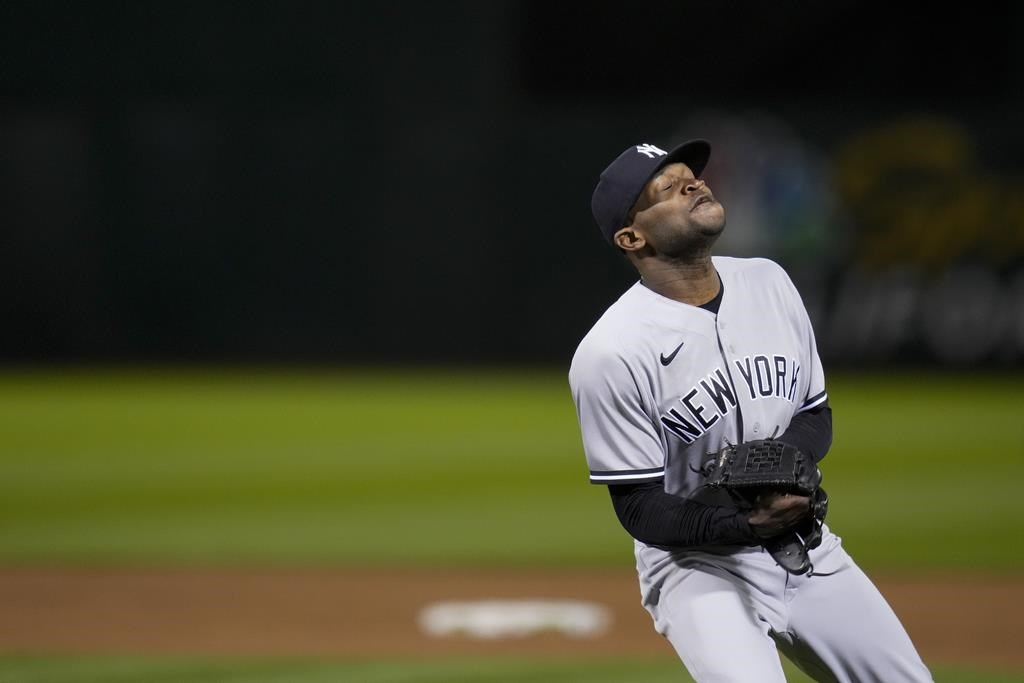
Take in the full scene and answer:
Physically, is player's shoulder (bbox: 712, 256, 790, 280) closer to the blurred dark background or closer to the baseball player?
the baseball player

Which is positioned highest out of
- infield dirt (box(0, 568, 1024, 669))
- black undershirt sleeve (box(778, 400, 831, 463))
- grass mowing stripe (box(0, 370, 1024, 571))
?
black undershirt sleeve (box(778, 400, 831, 463))

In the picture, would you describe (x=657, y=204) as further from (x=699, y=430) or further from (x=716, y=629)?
(x=716, y=629)

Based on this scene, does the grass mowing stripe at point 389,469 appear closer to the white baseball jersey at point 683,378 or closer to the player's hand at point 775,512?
the white baseball jersey at point 683,378

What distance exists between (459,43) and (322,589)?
9721 mm

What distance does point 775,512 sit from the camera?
3.56 m

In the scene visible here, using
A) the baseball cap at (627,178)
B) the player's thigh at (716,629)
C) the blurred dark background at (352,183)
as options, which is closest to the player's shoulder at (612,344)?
the baseball cap at (627,178)

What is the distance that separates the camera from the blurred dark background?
1545cm

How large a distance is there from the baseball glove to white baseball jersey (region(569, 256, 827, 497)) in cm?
14

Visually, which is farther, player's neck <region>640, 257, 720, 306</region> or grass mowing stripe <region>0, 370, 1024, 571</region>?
grass mowing stripe <region>0, 370, 1024, 571</region>

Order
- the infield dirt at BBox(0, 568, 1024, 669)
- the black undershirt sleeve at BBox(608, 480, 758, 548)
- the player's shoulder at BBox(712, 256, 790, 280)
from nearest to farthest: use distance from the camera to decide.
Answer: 1. the black undershirt sleeve at BBox(608, 480, 758, 548)
2. the player's shoulder at BBox(712, 256, 790, 280)
3. the infield dirt at BBox(0, 568, 1024, 669)

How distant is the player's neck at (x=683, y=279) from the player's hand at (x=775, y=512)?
0.62 meters

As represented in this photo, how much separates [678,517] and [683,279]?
67 cm

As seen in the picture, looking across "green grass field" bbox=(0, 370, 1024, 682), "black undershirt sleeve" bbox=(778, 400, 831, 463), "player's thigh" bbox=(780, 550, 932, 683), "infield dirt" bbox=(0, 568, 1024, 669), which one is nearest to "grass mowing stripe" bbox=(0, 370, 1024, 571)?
"green grass field" bbox=(0, 370, 1024, 682)

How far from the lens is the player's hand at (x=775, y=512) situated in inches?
139
